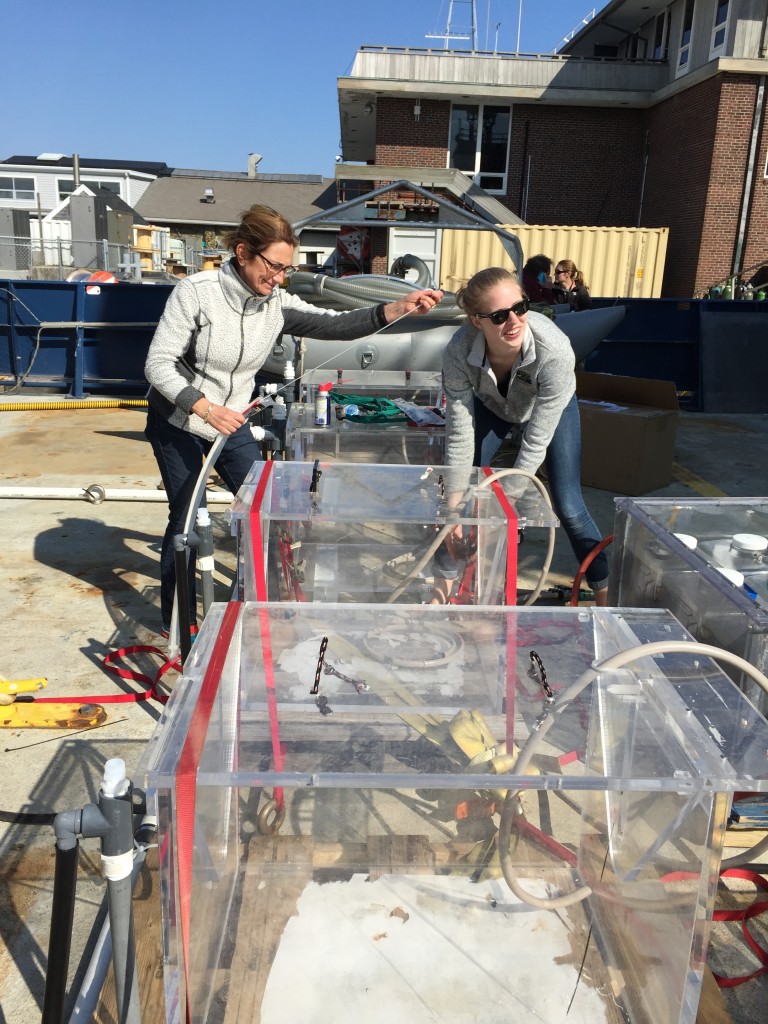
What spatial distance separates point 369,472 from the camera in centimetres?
336

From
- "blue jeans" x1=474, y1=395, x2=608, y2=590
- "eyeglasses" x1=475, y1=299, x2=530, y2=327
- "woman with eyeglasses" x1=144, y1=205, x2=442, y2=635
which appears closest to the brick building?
"blue jeans" x1=474, y1=395, x2=608, y2=590

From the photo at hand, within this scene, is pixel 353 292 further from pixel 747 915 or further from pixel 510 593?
pixel 747 915

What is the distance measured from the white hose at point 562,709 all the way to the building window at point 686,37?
21.7m

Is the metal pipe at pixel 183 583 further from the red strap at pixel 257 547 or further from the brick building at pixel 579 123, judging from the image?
the brick building at pixel 579 123

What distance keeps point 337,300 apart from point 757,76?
14253 mm

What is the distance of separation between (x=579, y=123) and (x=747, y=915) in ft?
72.2

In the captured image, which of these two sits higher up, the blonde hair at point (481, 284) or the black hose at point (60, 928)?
the blonde hair at point (481, 284)

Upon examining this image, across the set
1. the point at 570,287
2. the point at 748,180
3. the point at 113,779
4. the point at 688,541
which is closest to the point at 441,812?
the point at 113,779

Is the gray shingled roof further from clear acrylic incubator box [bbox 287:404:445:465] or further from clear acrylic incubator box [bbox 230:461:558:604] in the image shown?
clear acrylic incubator box [bbox 230:461:558:604]

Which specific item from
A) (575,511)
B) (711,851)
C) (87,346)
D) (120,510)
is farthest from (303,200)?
(711,851)

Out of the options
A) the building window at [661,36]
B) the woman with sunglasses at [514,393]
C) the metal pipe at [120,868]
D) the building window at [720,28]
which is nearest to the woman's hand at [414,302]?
the woman with sunglasses at [514,393]

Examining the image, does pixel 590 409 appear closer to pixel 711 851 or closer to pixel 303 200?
pixel 711 851

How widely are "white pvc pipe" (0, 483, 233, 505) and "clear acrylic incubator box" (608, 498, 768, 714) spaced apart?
3.74 meters

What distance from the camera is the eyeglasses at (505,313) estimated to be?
3123 mm
